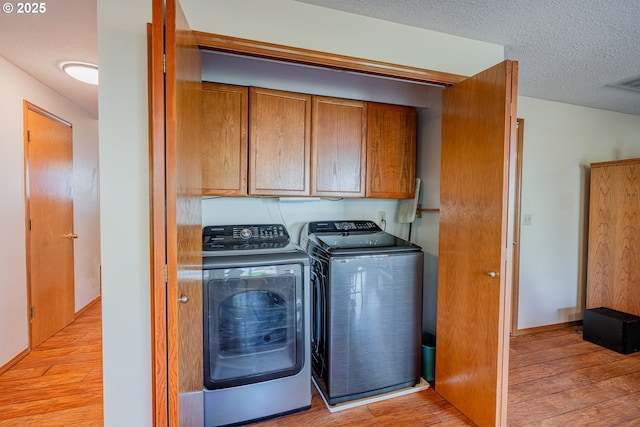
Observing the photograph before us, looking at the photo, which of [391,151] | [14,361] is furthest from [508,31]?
[14,361]

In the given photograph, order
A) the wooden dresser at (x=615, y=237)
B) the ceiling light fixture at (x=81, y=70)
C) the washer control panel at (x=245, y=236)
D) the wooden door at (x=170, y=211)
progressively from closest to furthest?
the wooden door at (x=170, y=211) < the washer control panel at (x=245, y=236) < the ceiling light fixture at (x=81, y=70) < the wooden dresser at (x=615, y=237)

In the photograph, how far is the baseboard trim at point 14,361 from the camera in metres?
2.29

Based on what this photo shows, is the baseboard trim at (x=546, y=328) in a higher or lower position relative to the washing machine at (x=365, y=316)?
lower

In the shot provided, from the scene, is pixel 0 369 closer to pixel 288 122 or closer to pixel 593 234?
pixel 288 122

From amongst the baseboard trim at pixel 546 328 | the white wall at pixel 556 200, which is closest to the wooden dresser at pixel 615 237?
the white wall at pixel 556 200

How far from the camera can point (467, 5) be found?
62.0 inches

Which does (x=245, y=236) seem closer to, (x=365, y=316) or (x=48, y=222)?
(x=365, y=316)

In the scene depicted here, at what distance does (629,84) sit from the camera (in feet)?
8.61

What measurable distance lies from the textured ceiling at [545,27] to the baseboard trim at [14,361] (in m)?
3.29

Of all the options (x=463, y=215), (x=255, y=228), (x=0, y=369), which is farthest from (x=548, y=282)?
(x=0, y=369)

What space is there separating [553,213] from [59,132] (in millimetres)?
5108

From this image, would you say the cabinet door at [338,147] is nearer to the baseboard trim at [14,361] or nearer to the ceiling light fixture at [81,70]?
the ceiling light fixture at [81,70]

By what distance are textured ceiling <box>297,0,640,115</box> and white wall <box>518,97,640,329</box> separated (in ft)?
2.17

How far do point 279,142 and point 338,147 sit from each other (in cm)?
44
